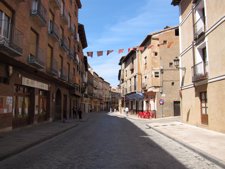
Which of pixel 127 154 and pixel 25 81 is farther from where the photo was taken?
pixel 25 81

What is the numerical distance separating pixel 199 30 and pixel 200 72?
2.76 meters

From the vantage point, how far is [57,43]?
24906 mm

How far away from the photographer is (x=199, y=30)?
18016mm

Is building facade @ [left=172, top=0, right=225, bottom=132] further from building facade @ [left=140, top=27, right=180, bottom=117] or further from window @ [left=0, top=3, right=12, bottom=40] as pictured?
window @ [left=0, top=3, right=12, bottom=40]

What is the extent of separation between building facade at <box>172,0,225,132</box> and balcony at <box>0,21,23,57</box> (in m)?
10.7

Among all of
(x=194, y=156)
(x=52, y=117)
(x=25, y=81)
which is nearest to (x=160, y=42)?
(x=52, y=117)

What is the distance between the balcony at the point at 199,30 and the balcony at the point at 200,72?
66.5 inches

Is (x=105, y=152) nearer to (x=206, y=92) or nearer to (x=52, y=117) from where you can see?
(x=206, y=92)

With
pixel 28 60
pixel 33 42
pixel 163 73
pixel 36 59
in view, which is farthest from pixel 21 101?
pixel 163 73

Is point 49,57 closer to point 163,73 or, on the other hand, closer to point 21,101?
point 21,101

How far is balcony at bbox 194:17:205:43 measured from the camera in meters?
17.4

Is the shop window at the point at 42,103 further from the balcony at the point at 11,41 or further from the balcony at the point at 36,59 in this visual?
the balcony at the point at 11,41

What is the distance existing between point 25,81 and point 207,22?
1161cm

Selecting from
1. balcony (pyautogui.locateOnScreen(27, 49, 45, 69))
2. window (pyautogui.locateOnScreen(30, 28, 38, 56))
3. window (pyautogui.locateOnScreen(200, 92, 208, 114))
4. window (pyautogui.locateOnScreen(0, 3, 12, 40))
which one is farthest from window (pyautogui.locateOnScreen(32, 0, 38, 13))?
window (pyautogui.locateOnScreen(200, 92, 208, 114))
